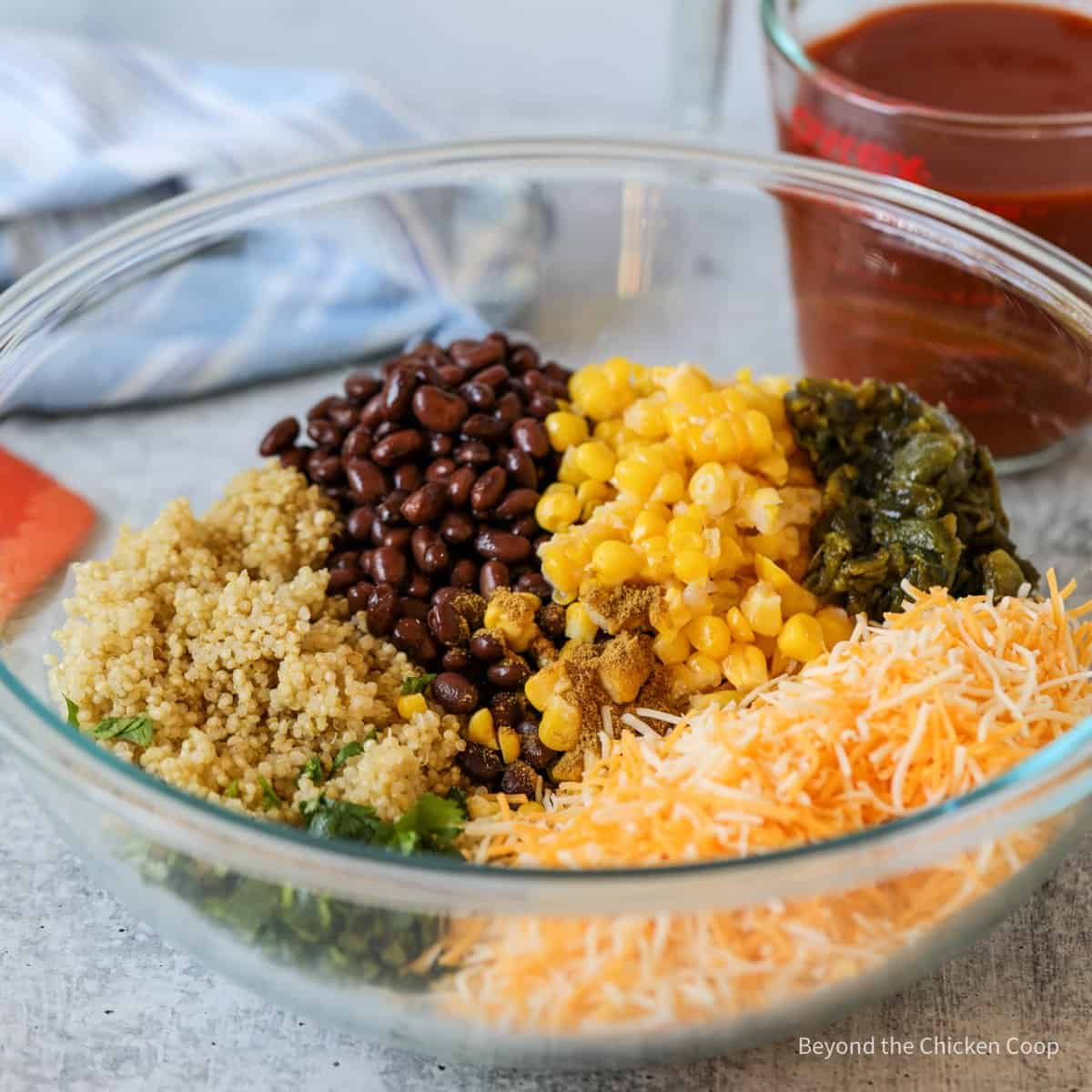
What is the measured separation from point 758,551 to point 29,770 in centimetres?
123

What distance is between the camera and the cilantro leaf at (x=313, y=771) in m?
2.03

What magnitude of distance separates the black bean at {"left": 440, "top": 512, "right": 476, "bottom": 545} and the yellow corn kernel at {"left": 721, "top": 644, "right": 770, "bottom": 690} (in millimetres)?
495

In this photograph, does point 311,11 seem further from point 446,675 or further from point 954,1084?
point 954,1084

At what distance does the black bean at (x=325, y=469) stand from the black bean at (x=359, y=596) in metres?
0.26

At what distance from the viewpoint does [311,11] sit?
4.88m

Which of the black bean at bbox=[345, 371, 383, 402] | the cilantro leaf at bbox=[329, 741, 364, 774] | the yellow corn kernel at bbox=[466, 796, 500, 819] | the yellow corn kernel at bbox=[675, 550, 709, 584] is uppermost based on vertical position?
the yellow corn kernel at bbox=[675, 550, 709, 584]

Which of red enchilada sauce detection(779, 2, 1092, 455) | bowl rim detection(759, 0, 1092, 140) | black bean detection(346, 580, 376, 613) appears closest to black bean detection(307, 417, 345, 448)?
black bean detection(346, 580, 376, 613)

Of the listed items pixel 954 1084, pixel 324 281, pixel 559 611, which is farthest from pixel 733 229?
pixel 954 1084

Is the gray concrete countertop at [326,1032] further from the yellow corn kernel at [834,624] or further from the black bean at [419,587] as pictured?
the black bean at [419,587]

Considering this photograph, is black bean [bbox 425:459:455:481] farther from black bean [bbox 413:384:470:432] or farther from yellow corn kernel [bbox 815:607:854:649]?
yellow corn kernel [bbox 815:607:854:649]

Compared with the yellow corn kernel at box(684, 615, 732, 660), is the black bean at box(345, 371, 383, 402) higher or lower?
higher

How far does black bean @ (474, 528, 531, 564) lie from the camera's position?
236cm

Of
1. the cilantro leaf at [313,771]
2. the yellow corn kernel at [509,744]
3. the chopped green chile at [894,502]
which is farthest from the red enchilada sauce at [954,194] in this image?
the cilantro leaf at [313,771]

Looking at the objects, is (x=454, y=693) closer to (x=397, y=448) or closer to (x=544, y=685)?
(x=544, y=685)
